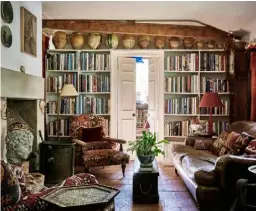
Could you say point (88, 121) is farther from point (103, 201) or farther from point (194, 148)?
point (103, 201)

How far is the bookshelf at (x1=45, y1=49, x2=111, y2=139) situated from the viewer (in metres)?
5.88

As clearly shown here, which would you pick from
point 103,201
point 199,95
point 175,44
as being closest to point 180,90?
point 199,95

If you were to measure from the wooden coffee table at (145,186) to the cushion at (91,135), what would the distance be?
1.65 m

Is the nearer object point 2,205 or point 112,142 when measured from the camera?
point 2,205

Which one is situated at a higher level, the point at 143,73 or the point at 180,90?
the point at 143,73

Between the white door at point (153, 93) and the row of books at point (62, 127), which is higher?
the white door at point (153, 93)

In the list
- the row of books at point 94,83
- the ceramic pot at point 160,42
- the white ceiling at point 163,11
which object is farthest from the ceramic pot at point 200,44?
the row of books at point 94,83

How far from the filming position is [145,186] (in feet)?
12.3

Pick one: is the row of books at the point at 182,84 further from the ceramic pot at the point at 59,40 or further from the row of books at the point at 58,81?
the ceramic pot at the point at 59,40

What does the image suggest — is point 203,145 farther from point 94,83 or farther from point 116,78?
point 94,83

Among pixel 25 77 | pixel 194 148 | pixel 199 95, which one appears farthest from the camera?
pixel 199 95

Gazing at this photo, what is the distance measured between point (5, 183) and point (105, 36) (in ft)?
14.9

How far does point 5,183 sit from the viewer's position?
1.86 metres

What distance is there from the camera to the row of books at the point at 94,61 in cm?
588
